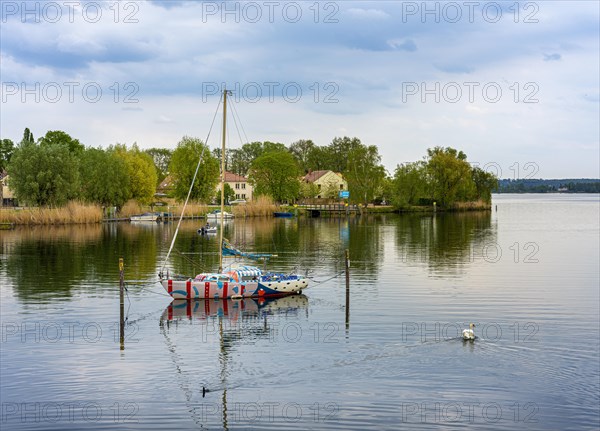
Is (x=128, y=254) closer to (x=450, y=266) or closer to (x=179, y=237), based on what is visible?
(x=179, y=237)

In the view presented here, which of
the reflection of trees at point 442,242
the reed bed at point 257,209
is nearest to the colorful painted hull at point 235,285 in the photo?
the reflection of trees at point 442,242

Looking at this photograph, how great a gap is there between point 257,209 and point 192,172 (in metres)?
18.5

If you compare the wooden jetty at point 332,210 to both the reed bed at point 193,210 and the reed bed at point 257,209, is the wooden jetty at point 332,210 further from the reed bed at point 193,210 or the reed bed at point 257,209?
the reed bed at point 193,210

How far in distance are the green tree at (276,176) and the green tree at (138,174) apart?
124 feet

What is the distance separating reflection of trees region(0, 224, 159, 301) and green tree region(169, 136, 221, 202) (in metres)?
48.8

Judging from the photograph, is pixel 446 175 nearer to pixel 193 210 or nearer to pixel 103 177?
pixel 193 210

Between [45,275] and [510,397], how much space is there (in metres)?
Answer: 47.4

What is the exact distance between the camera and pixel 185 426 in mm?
24938

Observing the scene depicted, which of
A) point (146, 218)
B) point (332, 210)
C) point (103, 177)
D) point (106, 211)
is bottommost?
point (146, 218)

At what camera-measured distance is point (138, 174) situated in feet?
492

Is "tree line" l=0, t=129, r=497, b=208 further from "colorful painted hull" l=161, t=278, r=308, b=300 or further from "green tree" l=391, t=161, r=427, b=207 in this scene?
"colorful painted hull" l=161, t=278, r=308, b=300

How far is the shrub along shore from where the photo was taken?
12269cm

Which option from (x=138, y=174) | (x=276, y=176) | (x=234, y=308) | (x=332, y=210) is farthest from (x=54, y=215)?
(x=234, y=308)

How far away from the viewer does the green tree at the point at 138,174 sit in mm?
149650
